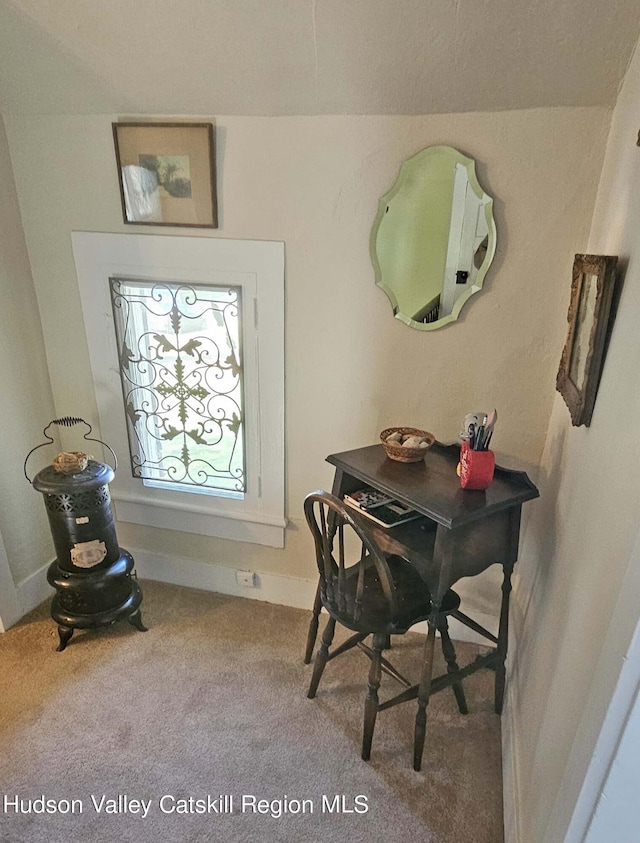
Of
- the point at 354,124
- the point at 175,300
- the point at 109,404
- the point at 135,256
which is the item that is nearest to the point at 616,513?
the point at 354,124

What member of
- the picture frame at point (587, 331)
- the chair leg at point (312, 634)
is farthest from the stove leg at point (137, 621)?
the picture frame at point (587, 331)

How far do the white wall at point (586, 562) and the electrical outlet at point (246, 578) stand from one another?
1.12 meters

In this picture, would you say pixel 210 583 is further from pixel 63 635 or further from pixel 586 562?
pixel 586 562

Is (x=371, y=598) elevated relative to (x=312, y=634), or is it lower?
elevated

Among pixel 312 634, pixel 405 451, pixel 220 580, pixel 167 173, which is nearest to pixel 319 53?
pixel 167 173

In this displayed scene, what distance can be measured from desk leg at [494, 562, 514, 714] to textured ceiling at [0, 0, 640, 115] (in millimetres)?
1401

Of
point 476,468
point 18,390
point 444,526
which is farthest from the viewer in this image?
point 18,390

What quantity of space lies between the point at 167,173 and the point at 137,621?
5.63 ft

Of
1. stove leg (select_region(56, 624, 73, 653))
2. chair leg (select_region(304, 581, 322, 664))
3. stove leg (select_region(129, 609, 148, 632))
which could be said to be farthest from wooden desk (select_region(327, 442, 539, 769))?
stove leg (select_region(56, 624, 73, 653))

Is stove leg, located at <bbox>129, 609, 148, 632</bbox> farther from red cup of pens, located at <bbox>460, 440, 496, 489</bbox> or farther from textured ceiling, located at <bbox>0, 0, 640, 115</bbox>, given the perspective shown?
textured ceiling, located at <bbox>0, 0, 640, 115</bbox>

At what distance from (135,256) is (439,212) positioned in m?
1.12

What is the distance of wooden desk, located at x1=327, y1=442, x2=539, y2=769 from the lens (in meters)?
1.44

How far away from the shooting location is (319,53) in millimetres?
1456

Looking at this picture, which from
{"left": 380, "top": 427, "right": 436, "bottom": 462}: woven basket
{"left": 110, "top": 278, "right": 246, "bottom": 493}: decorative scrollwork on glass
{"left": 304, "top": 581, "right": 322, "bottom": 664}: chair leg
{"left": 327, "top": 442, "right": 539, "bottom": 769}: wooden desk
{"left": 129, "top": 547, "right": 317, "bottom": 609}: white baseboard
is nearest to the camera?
{"left": 327, "top": 442, "right": 539, "bottom": 769}: wooden desk
